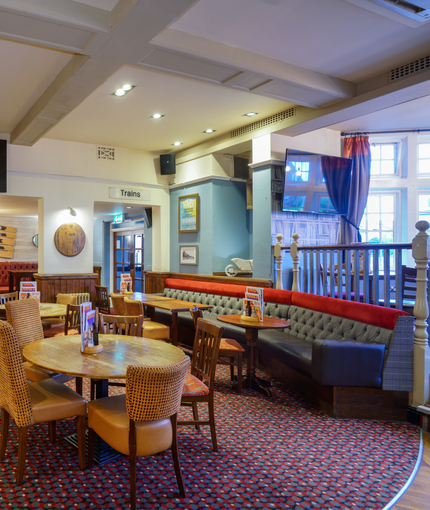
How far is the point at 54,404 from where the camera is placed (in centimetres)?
251

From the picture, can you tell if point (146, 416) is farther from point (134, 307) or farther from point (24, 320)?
point (134, 307)

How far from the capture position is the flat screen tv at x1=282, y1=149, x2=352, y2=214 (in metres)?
5.98

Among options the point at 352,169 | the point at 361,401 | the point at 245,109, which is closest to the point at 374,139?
the point at 352,169

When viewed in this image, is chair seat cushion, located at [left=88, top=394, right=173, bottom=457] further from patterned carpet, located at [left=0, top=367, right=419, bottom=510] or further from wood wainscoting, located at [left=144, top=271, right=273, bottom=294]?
wood wainscoting, located at [left=144, top=271, right=273, bottom=294]

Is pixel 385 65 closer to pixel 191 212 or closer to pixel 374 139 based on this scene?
pixel 374 139

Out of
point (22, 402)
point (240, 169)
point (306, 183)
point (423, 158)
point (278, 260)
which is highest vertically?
point (423, 158)

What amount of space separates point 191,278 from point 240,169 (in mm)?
2266

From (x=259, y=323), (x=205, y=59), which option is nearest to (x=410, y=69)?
(x=205, y=59)

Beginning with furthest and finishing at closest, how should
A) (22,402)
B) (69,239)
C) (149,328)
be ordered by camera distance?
(69,239) → (149,328) → (22,402)

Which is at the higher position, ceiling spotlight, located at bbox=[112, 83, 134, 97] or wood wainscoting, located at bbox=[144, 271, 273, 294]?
ceiling spotlight, located at bbox=[112, 83, 134, 97]

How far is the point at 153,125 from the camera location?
6434 mm

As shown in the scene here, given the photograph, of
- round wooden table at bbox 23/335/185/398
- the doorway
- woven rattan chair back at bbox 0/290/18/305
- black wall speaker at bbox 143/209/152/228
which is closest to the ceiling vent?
round wooden table at bbox 23/335/185/398

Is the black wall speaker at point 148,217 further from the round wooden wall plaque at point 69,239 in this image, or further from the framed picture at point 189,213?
the round wooden wall plaque at point 69,239

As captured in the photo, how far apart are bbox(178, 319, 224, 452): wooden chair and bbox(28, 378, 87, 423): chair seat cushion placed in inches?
27.2
